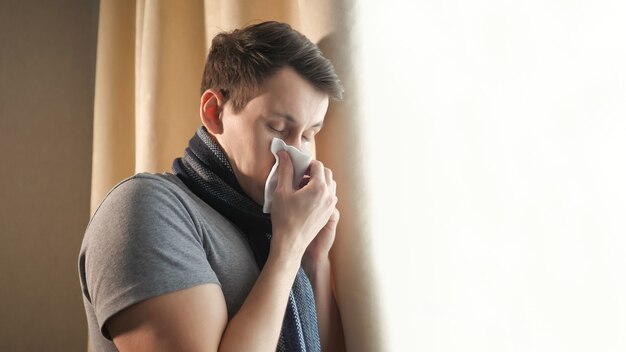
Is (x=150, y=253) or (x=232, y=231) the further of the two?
(x=232, y=231)

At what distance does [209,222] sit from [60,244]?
1163mm

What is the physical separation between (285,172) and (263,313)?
0.25 m

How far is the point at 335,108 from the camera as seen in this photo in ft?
3.46

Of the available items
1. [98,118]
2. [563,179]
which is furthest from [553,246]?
[98,118]

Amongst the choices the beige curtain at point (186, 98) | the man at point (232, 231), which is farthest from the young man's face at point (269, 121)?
the beige curtain at point (186, 98)

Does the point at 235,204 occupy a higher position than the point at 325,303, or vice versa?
the point at 235,204

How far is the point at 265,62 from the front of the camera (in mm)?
947

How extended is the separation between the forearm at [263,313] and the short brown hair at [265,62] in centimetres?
30

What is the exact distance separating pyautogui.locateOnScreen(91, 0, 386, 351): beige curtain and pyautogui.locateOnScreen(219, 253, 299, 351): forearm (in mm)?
200

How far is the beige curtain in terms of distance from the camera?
1.00 metres

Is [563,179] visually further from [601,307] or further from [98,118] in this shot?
[98,118]

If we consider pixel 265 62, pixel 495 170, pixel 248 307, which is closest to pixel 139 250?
pixel 248 307

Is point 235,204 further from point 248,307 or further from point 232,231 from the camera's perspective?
point 248,307

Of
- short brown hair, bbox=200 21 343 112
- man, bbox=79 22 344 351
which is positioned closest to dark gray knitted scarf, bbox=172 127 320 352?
man, bbox=79 22 344 351
